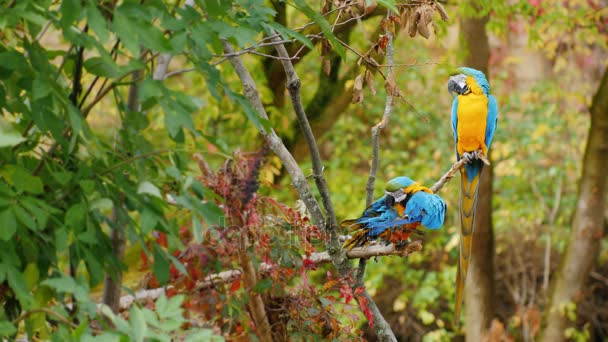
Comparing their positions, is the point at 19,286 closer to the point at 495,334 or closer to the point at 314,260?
the point at 314,260

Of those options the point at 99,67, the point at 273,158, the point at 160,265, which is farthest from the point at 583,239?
the point at 99,67

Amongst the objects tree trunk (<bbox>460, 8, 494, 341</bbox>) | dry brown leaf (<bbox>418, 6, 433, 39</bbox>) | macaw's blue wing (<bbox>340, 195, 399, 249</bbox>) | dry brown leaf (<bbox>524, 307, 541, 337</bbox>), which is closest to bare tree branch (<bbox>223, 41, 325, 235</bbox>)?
macaw's blue wing (<bbox>340, 195, 399, 249</bbox>)

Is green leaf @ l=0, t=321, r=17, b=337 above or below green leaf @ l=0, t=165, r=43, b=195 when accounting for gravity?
below

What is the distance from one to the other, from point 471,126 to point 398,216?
0.49 m

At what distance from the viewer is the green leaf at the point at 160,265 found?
1.44 metres

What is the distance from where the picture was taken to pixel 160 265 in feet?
4.75

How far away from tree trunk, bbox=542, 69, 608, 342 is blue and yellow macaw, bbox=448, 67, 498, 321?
2.83 m

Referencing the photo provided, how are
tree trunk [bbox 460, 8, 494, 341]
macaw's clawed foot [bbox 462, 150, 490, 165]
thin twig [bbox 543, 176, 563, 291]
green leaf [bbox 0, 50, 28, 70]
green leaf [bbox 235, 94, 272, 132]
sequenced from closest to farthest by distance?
green leaf [bbox 0, 50, 28, 70]
green leaf [bbox 235, 94, 272, 132]
macaw's clawed foot [bbox 462, 150, 490, 165]
tree trunk [bbox 460, 8, 494, 341]
thin twig [bbox 543, 176, 563, 291]

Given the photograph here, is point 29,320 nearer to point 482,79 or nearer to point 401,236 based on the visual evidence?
point 401,236

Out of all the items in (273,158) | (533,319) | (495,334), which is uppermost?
(273,158)

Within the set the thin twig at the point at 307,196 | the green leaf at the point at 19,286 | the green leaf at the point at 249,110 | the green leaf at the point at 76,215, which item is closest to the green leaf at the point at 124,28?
the green leaf at the point at 249,110

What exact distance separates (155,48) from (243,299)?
144 centimetres

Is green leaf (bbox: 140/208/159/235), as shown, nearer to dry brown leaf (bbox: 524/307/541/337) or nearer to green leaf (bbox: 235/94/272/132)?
green leaf (bbox: 235/94/272/132)

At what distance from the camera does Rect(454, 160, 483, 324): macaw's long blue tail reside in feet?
6.60
